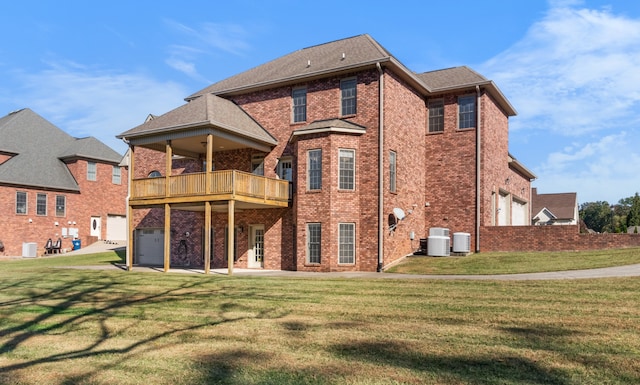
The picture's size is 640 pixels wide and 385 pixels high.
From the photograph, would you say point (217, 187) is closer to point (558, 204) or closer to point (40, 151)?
point (40, 151)

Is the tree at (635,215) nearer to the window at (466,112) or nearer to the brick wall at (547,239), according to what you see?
the brick wall at (547,239)

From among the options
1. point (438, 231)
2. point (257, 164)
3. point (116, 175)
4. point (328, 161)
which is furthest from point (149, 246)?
point (116, 175)

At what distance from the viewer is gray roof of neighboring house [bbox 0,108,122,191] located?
3528 cm

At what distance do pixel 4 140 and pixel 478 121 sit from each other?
32977mm

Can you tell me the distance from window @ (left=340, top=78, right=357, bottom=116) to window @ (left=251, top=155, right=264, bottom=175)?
14.7 feet

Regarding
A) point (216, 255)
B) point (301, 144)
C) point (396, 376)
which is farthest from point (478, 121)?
point (396, 376)

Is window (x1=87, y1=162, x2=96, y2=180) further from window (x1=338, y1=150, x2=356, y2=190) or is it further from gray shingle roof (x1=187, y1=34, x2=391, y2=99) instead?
window (x1=338, y1=150, x2=356, y2=190)

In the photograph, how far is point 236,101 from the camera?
24203 millimetres

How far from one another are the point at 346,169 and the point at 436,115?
6.21 metres

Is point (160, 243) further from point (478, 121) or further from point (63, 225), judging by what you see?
point (478, 121)

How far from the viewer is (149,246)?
1067 inches

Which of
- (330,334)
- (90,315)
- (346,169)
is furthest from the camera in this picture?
(346,169)

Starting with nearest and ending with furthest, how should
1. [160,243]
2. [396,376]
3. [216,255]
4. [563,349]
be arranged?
1. [396,376]
2. [563,349]
3. [216,255]
4. [160,243]

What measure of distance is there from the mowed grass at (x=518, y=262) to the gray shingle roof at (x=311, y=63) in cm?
808
